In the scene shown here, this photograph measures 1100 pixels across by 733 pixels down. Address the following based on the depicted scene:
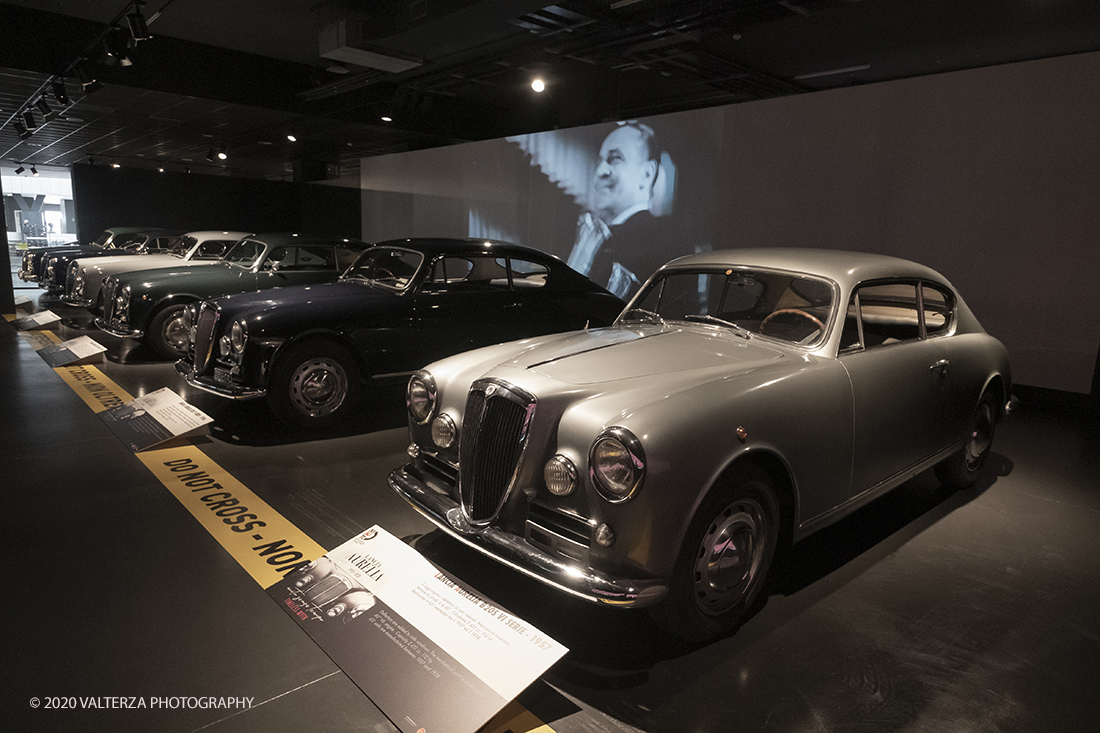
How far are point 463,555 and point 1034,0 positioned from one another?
7582mm

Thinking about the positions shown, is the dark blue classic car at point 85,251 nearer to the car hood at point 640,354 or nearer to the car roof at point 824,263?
the car hood at point 640,354

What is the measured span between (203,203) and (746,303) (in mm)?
18753

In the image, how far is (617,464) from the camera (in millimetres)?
2070

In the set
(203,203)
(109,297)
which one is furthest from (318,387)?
(203,203)

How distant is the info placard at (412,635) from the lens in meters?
1.87

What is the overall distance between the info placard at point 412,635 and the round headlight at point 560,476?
1.45 feet

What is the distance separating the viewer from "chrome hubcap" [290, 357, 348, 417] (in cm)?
470

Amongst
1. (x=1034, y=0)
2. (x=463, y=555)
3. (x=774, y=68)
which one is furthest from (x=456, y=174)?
(x=463, y=555)

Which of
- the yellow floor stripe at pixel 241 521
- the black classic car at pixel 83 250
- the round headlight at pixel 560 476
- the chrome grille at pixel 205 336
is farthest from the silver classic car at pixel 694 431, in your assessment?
the black classic car at pixel 83 250

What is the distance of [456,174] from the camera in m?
10.9

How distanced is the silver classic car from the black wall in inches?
583

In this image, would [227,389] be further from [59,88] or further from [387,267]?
[59,88]

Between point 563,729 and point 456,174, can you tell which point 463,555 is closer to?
point 563,729

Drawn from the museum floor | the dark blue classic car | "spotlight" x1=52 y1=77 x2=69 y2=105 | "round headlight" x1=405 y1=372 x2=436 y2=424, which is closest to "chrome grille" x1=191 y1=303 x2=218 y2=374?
the museum floor
